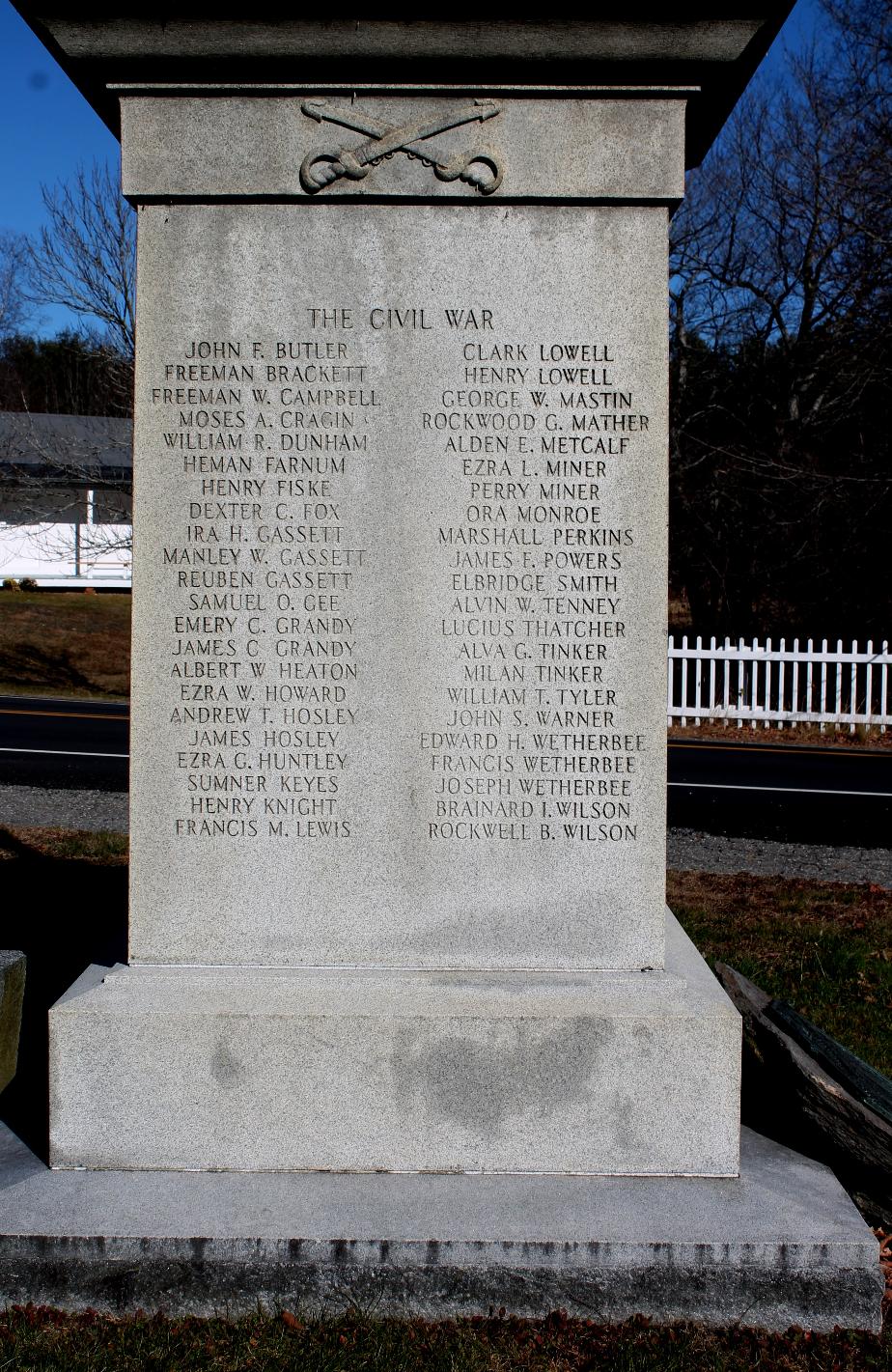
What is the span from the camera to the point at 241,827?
3580 millimetres

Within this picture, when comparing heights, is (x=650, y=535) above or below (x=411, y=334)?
below

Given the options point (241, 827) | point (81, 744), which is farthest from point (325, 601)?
point (81, 744)

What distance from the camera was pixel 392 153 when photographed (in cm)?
348

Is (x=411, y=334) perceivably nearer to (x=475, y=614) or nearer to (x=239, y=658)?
(x=475, y=614)

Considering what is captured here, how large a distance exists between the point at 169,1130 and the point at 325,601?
1.60 meters

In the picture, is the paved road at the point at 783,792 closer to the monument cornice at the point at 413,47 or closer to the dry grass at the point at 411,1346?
the dry grass at the point at 411,1346

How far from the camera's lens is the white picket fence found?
1930cm

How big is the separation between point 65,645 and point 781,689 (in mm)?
16515

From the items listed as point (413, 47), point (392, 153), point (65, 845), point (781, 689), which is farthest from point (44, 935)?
point (781, 689)

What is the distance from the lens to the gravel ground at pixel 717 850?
A: 862 cm

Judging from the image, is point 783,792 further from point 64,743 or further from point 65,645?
point 65,645

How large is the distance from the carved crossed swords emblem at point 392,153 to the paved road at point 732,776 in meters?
7.45

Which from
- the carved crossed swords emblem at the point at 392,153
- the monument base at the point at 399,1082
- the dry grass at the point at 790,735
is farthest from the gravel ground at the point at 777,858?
the dry grass at the point at 790,735

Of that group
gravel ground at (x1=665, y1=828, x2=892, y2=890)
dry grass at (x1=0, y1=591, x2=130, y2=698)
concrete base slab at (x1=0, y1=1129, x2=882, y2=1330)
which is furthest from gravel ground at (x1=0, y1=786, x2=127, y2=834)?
dry grass at (x1=0, y1=591, x2=130, y2=698)
